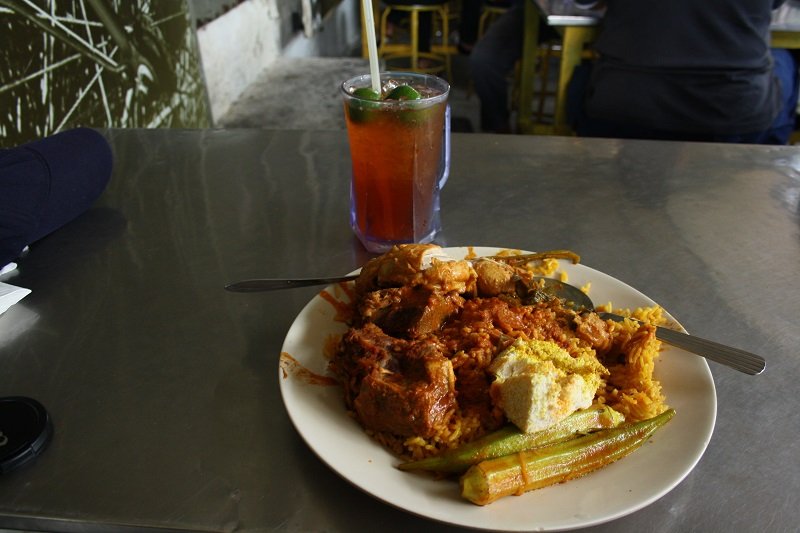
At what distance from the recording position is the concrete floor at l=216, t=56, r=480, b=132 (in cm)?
324

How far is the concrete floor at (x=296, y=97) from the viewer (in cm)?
324

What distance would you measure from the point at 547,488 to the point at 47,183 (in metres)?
1.05

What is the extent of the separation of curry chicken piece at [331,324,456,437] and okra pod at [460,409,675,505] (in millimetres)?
81

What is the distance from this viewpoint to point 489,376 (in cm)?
70

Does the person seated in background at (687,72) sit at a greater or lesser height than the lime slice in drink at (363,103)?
lesser

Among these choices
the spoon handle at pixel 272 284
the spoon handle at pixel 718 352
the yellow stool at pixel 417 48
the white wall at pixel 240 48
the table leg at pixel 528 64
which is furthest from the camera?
the yellow stool at pixel 417 48

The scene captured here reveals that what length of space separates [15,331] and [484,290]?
0.74m

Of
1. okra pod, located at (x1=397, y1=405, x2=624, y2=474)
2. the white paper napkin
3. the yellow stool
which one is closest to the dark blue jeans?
okra pod, located at (x1=397, y1=405, x2=624, y2=474)

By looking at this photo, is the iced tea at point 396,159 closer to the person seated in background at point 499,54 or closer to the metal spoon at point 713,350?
the metal spoon at point 713,350

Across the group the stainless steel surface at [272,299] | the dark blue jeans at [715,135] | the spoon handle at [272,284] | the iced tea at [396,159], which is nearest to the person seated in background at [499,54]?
the dark blue jeans at [715,135]

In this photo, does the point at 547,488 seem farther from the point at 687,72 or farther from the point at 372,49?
the point at 687,72

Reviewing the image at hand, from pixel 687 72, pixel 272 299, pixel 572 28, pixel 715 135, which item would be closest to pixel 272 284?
pixel 272 299

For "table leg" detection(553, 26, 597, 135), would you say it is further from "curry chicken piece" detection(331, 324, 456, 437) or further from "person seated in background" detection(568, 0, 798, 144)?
"curry chicken piece" detection(331, 324, 456, 437)

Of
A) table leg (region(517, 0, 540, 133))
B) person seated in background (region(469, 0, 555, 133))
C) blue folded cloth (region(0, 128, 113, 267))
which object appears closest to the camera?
blue folded cloth (region(0, 128, 113, 267))
